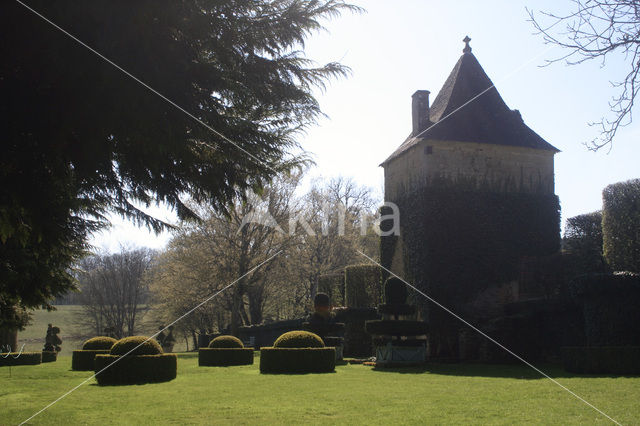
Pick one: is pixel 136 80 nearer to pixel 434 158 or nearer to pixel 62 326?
pixel 434 158

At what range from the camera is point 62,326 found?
6072cm

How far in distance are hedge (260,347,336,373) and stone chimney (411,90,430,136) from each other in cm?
1184

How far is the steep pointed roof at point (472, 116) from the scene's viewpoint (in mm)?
22970

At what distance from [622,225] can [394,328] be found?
8194 mm

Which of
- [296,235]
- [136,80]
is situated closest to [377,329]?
[136,80]

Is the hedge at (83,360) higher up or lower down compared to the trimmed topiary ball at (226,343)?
lower down

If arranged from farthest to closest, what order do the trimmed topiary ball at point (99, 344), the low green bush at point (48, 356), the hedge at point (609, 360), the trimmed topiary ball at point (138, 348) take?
the low green bush at point (48, 356)
the trimmed topiary ball at point (99, 344)
the trimmed topiary ball at point (138, 348)
the hedge at point (609, 360)

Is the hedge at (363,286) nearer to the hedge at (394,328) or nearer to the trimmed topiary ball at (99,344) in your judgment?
the hedge at (394,328)

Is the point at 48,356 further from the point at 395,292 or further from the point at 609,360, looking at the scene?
the point at 609,360

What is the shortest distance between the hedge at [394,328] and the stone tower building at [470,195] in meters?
3.12

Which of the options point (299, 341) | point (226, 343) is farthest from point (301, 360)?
point (226, 343)

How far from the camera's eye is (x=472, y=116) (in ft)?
77.5

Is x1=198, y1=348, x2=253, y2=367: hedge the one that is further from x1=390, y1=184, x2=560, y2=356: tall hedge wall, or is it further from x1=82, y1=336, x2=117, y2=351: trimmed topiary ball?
x1=390, y1=184, x2=560, y2=356: tall hedge wall

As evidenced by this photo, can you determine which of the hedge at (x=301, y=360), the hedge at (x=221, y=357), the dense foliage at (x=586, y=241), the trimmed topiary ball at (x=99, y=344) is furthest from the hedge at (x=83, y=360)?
the dense foliage at (x=586, y=241)
